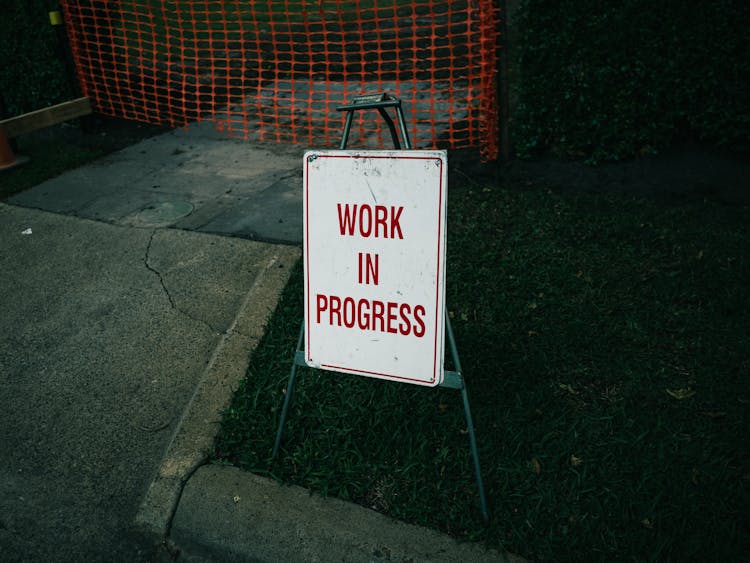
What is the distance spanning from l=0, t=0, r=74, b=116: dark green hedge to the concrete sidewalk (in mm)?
2781

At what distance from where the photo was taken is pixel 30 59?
7477 millimetres

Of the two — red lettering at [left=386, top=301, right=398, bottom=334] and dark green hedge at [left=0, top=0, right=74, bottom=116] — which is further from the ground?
dark green hedge at [left=0, top=0, right=74, bottom=116]

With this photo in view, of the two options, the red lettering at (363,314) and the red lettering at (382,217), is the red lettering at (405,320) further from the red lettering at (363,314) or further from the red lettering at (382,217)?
the red lettering at (382,217)

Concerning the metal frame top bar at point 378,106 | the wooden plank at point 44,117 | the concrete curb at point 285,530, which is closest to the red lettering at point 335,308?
the metal frame top bar at point 378,106

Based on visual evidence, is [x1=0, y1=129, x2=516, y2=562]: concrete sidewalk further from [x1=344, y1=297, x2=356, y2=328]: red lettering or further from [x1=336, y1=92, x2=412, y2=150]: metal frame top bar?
[x1=336, y1=92, x2=412, y2=150]: metal frame top bar

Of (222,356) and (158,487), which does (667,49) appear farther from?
(158,487)

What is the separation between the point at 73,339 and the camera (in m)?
3.53

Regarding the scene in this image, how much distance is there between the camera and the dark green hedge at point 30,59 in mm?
7062

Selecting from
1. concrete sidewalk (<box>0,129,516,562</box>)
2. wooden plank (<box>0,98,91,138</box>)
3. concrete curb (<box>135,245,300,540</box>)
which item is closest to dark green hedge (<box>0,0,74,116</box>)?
wooden plank (<box>0,98,91,138</box>)

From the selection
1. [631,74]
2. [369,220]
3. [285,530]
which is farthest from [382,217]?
[631,74]

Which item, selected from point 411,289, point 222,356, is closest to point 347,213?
point 411,289

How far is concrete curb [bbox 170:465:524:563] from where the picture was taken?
2.24 m

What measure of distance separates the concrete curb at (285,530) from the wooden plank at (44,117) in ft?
18.8

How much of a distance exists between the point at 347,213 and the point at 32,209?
4339 mm
